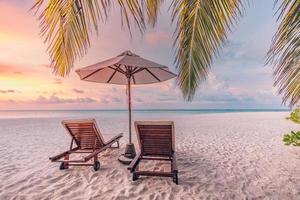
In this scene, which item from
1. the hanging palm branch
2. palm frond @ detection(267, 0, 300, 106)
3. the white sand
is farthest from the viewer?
the white sand

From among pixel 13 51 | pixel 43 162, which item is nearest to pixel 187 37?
pixel 43 162

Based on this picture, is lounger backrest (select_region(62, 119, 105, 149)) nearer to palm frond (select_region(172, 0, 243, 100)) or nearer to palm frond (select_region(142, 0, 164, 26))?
palm frond (select_region(172, 0, 243, 100))

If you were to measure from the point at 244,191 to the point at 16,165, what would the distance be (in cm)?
441

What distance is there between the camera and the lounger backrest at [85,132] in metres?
4.28

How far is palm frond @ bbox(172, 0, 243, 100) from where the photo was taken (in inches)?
94.5

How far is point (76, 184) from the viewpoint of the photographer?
3369 mm

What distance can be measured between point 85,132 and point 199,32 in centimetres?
300

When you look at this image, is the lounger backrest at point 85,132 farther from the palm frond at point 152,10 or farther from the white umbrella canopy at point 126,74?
the palm frond at point 152,10

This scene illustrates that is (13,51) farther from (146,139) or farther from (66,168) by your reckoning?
(146,139)

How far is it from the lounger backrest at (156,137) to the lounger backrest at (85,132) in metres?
0.92

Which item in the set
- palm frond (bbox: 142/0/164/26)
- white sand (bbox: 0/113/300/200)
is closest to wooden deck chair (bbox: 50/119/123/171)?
white sand (bbox: 0/113/300/200)

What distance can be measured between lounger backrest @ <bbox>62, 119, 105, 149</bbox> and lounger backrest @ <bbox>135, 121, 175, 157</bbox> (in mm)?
922

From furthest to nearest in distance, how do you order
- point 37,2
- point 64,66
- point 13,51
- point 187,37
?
point 13,51 → point 187,37 → point 64,66 → point 37,2

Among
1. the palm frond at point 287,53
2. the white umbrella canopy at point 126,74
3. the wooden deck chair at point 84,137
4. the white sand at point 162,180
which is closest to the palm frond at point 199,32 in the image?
the palm frond at point 287,53
